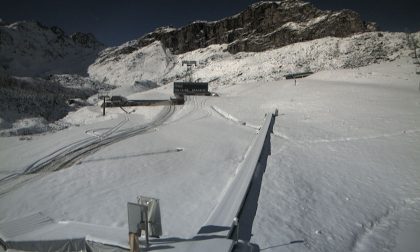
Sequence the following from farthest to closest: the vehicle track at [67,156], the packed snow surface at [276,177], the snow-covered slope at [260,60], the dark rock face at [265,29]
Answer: the dark rock face at [265,29] < the snow-covered slope at [260,60] < the vehicle track at [67,156] < the packed snow surface at [276,177]

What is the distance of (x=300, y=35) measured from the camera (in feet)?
371

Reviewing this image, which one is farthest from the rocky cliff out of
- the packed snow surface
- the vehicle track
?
the vehicle track

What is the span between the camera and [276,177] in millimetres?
13492

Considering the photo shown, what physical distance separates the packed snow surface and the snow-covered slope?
158ft

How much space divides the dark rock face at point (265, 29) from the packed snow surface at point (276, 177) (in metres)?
90.6

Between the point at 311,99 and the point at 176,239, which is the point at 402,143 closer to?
the point at 176,239

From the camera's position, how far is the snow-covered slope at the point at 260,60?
7406 cm

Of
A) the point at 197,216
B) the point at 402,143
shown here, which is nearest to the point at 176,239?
the point at 197,216

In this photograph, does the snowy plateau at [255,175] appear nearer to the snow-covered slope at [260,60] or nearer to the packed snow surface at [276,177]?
the packed snow surface at [276,177]

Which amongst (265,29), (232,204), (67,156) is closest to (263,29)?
(265,29)

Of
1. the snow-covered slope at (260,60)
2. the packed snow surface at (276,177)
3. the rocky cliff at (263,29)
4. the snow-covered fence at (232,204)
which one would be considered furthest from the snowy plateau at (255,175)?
the rocky cliff at (263,29)

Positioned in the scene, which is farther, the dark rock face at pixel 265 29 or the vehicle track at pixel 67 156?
the dark rock face at pixel 265 29

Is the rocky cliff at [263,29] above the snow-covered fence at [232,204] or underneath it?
above

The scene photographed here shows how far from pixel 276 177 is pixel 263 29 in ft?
430
